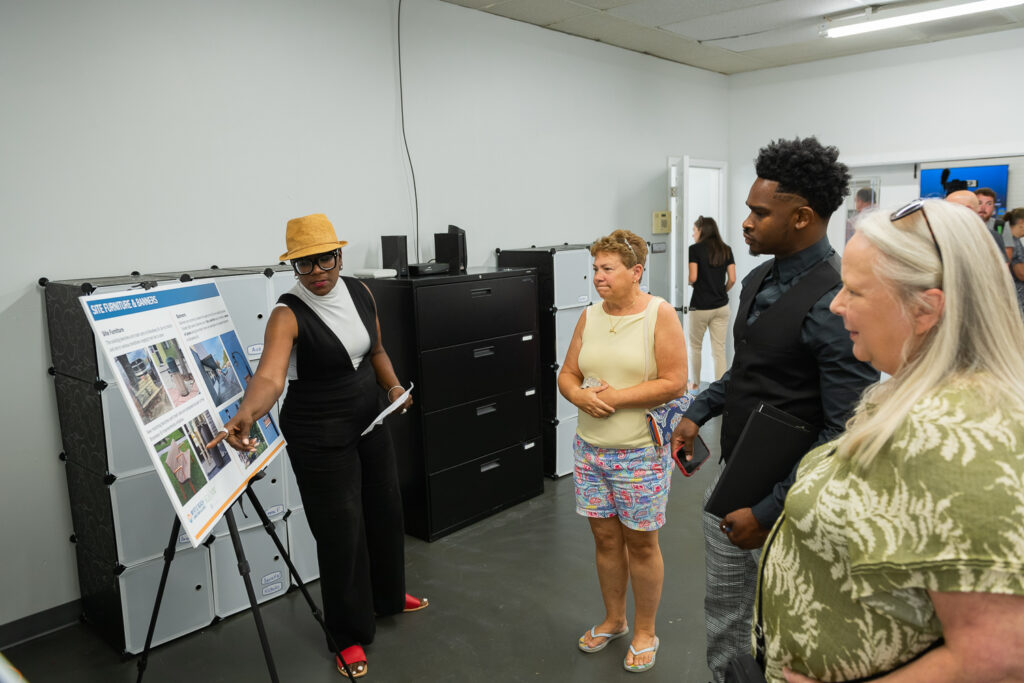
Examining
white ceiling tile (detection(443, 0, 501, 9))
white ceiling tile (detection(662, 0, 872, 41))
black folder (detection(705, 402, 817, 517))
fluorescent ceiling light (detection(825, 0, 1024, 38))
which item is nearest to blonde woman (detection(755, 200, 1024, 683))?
black folder (detection(705, 402, 817, 517))

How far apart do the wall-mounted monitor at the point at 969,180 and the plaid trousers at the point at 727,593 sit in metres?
5.05

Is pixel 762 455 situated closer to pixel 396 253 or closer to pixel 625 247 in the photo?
pixel 625 247

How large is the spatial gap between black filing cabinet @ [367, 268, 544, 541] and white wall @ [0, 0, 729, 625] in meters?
0.60

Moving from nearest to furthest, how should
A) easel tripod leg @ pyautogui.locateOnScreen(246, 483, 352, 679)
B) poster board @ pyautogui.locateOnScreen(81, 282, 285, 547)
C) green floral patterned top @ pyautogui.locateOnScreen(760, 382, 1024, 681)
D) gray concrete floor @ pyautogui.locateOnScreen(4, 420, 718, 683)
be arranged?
green floral patterned top @ pyautogui.locateOnScreen(760, 382, 1024, 681) → poster board @ pyautogui.locateOnScreen(81, 282, 285, 547) → easel tripod leg @ pyautogui.locateOnScreen(246, 483, 352, 679) → gray concrete floor @ pyautogui.locateOnScreen(4, 420, 718, 683)

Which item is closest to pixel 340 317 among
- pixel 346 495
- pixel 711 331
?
pixel 346 495

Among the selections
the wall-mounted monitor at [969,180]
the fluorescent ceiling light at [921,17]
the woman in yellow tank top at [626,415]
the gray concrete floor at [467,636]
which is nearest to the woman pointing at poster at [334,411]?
the gray concrete floor at [467,636]

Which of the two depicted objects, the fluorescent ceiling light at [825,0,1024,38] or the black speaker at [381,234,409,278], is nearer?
the black speaker at [381,234,409,278]

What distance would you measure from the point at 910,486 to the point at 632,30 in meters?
4.88

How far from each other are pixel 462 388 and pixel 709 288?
10.2ft

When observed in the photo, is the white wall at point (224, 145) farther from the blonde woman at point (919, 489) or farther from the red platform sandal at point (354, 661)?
the blonde woman at point (919, 489)

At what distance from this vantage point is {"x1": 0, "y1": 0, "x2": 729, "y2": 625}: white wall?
2744 millimetres

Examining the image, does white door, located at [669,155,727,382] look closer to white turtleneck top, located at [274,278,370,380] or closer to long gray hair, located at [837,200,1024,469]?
white turtleneck top, located at [274,278,370,380]

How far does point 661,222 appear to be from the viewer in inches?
244

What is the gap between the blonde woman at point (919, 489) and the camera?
31.8 inches
